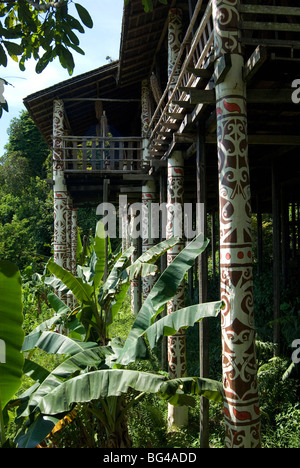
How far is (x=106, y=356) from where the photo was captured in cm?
461

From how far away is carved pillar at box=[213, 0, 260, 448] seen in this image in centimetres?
363

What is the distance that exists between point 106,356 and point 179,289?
2.62 metres

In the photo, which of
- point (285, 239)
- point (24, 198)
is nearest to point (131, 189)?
point (285, 239)

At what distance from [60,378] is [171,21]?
23.2 feet

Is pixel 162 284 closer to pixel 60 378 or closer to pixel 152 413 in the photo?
pixel 60 378

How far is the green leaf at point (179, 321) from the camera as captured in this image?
12.3 ft

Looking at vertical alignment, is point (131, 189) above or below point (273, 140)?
above

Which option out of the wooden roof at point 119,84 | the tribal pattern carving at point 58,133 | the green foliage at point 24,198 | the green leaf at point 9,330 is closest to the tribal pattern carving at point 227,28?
the green leaf at point 9,330

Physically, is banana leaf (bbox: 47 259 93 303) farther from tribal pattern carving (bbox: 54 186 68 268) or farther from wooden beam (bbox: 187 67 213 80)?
tribal pattern carving (bbox: 54 186 68 268)

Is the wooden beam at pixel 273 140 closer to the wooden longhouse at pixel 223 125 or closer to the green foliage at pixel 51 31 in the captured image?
the wooden longhouse at pixel 223 125

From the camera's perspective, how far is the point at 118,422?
502 cm

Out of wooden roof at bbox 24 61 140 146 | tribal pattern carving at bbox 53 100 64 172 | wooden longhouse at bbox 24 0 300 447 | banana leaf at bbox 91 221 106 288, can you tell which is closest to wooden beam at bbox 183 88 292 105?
wooden longhouse at bbox 24 0 300 447

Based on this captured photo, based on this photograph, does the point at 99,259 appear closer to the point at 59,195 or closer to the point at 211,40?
the point at 211,40
